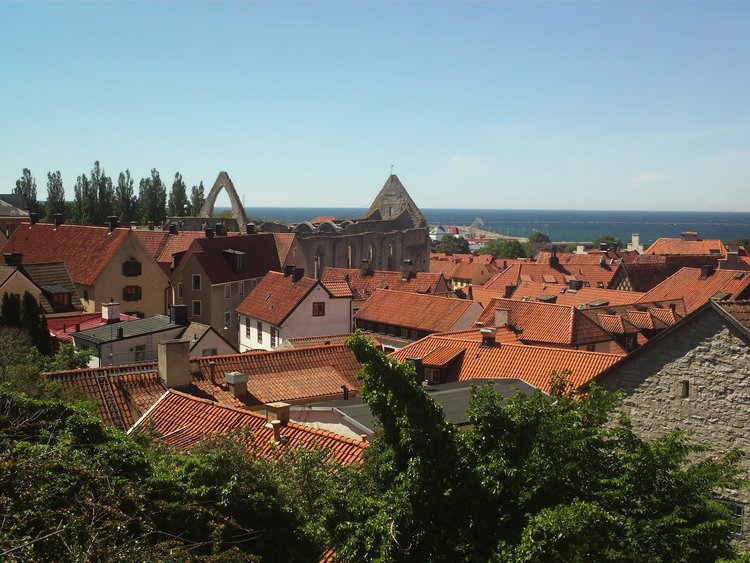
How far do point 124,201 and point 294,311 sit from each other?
62.2 m

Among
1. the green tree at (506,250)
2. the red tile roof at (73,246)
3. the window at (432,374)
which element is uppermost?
the red tile roof at (73,246)

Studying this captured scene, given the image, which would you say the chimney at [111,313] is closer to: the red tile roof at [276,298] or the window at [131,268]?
the red tile roof at [276,298]

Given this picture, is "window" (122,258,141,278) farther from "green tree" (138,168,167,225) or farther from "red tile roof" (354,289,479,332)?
"green tree" (138,168,167,225)

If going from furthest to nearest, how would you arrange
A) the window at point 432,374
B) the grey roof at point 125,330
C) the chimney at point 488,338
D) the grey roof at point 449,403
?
the grey roof at point 125,330 < the chimney at point 488,338 < the window at point 432,374 < the grey roof at point 449,403

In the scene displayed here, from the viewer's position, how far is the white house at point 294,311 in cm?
4109

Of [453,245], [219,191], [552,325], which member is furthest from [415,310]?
[453,245]

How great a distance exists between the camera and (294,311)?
40.9 metres

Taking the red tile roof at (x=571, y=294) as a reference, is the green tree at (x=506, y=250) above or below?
below

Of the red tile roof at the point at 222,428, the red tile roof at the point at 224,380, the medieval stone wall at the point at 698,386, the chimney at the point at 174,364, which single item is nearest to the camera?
the medieval stone wall at the point at 698,386

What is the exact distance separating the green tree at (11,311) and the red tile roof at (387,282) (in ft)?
78.9

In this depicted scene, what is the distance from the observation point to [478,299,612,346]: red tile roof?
3712 cm

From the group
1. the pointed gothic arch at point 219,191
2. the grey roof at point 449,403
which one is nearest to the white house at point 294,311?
the grey roof at point 449,403

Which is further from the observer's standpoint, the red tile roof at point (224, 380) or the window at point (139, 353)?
the window at point (139, 353)

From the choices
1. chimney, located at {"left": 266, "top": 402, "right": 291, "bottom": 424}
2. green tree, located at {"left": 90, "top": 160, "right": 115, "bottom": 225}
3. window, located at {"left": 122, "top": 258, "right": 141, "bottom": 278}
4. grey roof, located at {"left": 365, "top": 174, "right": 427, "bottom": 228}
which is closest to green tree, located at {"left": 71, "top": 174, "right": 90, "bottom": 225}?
green tree, located at {"left": 90, "top": 160, "right": 115, "bottom": 225}
